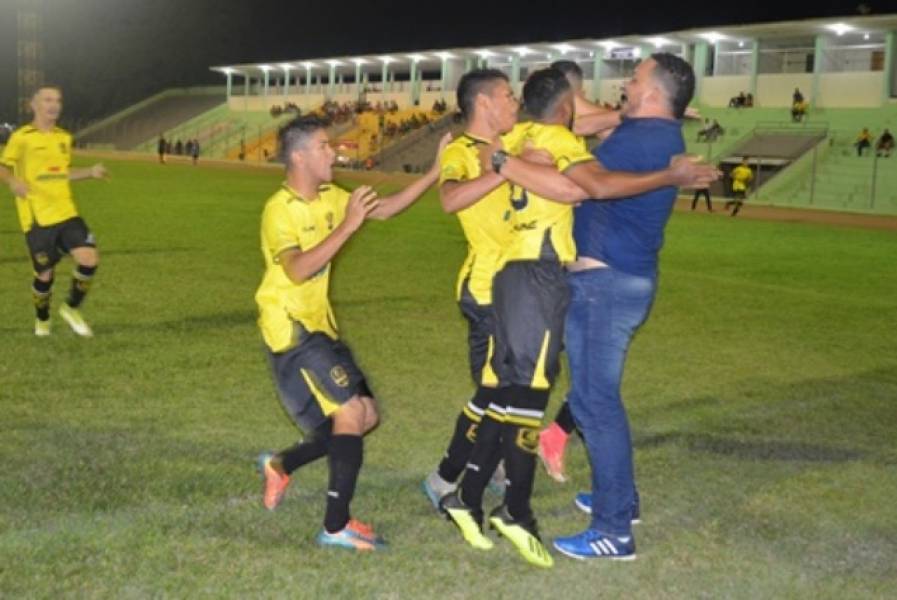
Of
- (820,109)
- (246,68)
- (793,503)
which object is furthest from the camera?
(246,68)

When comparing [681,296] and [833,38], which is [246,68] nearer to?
[833,38]

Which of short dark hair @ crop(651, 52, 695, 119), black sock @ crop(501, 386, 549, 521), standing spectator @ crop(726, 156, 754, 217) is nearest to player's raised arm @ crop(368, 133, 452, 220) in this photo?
black sock @ crop(501, 386, 549, 521)

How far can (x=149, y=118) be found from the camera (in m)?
102

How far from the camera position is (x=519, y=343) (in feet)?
16.6

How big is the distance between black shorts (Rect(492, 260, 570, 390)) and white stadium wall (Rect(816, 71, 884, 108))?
152 ft

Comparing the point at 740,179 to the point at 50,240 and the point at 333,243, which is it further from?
the point at 333,243

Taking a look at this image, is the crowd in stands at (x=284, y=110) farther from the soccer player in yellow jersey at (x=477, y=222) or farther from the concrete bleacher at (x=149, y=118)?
the soccer player in yellow jersey at (x=477, y=222)

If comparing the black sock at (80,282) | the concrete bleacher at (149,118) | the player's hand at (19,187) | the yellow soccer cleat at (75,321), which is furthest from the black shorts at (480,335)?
the concrete bleacher at (149,118)

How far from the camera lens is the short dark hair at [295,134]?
5246mm

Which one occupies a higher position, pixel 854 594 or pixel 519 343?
pixel 519 343

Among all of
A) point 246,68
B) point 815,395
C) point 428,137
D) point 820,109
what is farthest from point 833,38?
point 246,68

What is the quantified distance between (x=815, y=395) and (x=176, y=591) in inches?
244

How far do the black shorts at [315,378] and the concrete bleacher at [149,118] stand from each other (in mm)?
92373

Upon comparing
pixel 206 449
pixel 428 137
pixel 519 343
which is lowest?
pixel 428 137
